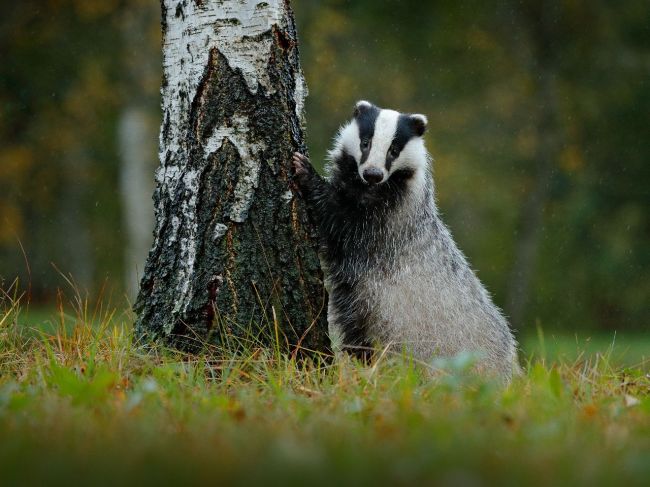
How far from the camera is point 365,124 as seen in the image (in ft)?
14.2

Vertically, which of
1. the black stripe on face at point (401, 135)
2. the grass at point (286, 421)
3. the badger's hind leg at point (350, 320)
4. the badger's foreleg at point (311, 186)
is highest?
the black stripe on face at point (401, 135)

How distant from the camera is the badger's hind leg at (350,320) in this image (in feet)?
14.2

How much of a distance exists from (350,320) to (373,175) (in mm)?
733

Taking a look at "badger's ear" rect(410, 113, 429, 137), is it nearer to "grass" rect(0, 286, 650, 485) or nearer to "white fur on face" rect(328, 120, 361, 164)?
"white fur on face" rect(328, 120, 361, 164)

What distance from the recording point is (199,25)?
367cm

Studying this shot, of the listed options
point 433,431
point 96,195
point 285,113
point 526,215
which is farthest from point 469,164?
point 433,431

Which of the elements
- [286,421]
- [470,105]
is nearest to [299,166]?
[286,421]

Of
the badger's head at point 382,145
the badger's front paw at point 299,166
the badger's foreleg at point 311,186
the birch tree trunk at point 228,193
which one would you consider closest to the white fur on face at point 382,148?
the badger's head at point 382,145

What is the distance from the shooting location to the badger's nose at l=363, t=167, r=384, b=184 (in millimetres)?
4066

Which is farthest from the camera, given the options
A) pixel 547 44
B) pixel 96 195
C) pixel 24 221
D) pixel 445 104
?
pixel 96 195

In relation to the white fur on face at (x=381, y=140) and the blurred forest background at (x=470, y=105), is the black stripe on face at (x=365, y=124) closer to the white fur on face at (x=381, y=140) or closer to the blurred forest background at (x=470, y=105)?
the white fur on face at (x=381, y=140)

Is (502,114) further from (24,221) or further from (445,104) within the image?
(24,221)

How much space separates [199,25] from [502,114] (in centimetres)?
1044

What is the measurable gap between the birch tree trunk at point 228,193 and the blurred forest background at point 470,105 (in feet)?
24.1
